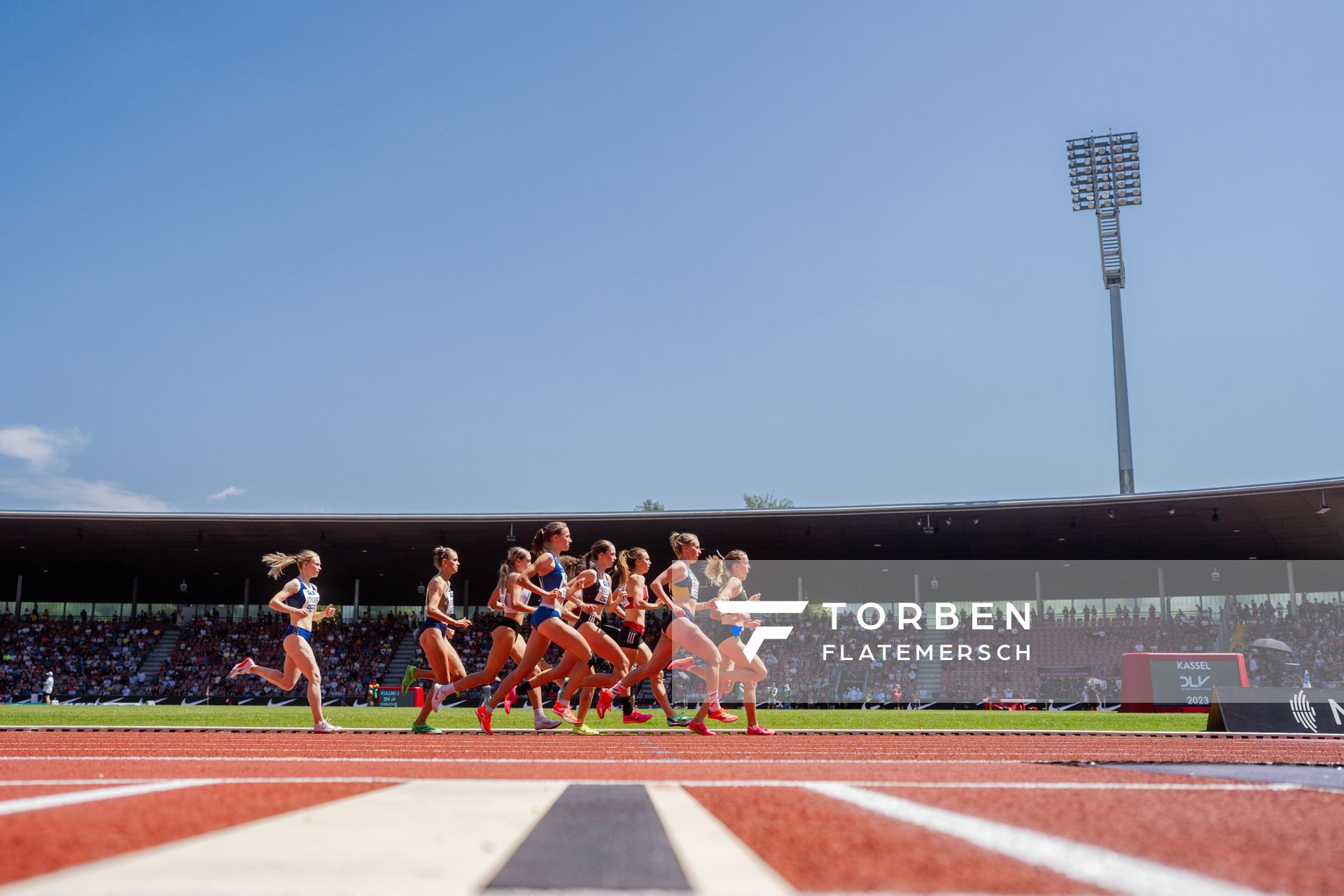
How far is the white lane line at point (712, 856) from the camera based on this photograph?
1.64 metres

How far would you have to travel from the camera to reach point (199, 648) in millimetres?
39062

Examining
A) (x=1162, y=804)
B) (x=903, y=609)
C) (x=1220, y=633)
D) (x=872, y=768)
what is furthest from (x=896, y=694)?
(x=1162, y=804)

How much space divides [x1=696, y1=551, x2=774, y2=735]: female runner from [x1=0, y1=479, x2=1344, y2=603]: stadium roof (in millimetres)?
19354

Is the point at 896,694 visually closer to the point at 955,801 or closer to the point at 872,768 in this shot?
the point at 872,768

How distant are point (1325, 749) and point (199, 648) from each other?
1529 inches

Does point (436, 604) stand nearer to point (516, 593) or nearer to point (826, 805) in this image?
point (516, 593)

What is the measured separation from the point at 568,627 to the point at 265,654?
32.8m

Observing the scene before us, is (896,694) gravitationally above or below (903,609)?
below

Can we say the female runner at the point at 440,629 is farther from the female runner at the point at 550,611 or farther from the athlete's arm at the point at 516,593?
the female runner at the point at 550,611

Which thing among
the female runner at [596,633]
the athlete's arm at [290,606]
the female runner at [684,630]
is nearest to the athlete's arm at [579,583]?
the female runner at [596,633]

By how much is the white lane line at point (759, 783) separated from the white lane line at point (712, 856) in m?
0.92

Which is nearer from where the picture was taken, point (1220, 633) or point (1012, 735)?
point (1012, 735)

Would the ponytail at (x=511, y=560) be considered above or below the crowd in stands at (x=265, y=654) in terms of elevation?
above

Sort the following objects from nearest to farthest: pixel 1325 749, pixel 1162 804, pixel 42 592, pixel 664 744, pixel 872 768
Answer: pixel 1162 804, pixel 872 768, pixel 664 744, pixel 1325 749, pixel 42 592
